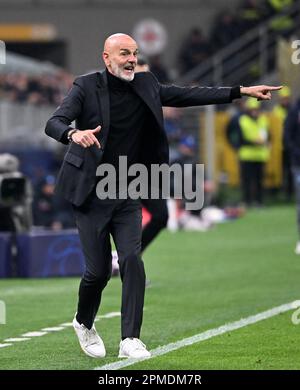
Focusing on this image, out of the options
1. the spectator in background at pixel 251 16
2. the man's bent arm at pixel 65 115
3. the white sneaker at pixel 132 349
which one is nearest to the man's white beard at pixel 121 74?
the man's bent arm at pixel 65 115

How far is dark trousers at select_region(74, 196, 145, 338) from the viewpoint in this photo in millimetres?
9359

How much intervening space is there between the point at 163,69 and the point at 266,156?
7.92 metres

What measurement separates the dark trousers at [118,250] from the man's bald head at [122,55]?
33.6 inches

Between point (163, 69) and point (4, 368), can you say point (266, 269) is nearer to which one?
Result: point (4, 368)

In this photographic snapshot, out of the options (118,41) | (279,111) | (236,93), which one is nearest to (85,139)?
(118,41)

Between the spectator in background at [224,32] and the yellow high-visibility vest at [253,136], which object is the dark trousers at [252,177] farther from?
the spectator in background at [224,32]

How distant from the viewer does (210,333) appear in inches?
424

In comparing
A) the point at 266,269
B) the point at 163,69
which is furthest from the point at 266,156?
the point at 266,269

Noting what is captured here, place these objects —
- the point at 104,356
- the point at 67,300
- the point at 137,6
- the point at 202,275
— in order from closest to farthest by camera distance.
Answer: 1. the point at 104,356
2. the point at 67,300
3. the point at 202,275
4. the point at 137,6

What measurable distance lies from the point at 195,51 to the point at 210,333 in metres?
Result: 26.8

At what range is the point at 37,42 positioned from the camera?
41906mm

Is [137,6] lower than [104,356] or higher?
higher

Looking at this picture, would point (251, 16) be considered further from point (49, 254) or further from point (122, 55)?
point (122, 55)

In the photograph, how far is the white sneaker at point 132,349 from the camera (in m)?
9.23
